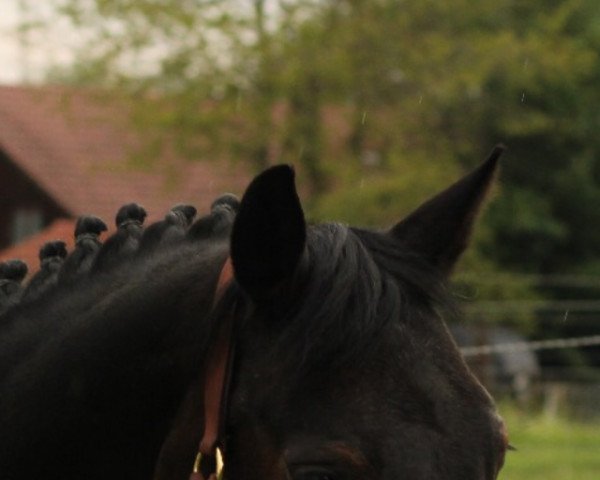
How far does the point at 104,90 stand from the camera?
2530 cm

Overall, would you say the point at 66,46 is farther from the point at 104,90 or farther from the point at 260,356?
the point at 260,356

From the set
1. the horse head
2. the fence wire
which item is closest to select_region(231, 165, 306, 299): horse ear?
the horse head

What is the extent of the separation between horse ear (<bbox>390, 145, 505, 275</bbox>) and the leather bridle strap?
0.35 metres

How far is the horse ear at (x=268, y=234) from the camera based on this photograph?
2482mm

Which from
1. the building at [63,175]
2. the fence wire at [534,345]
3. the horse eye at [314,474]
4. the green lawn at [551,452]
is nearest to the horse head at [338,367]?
the horse eye at [314,474]

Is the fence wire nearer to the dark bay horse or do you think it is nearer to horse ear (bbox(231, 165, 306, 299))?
the dark bay horse

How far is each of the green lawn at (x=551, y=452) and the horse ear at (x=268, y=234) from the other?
9273 mm

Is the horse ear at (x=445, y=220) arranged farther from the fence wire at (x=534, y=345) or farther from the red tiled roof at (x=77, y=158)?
the red tiled roof at (x=77, y=158)

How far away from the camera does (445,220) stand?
284cm

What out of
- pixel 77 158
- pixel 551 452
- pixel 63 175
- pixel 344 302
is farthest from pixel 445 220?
pixel 77 158

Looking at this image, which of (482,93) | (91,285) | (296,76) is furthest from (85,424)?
(482,93)

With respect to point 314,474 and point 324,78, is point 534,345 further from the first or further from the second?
point 324,78

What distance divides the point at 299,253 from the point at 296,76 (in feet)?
70.7

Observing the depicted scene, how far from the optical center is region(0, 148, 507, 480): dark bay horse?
97.8 inches
